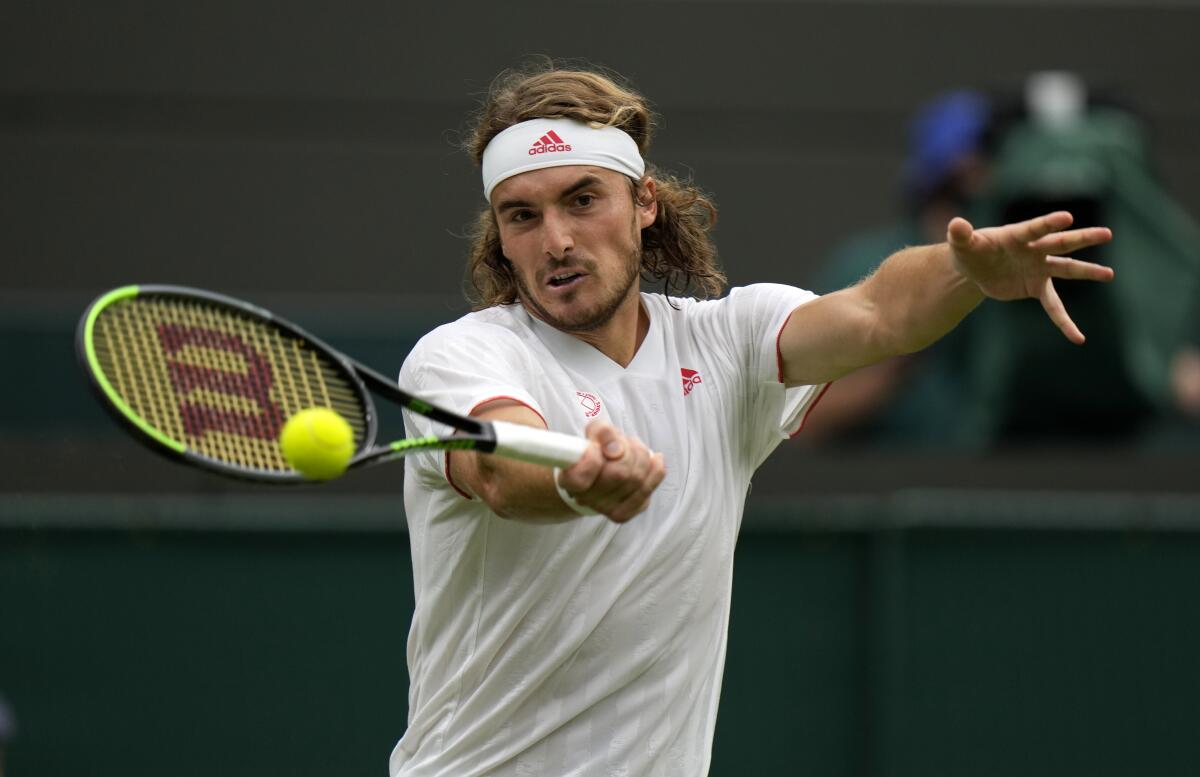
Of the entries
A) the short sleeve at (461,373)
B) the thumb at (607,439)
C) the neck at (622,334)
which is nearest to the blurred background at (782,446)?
the neck at (622,334)

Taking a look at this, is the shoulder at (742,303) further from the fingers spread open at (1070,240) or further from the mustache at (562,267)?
the fingers spread open at (1070,240)

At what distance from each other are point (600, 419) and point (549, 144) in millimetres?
638

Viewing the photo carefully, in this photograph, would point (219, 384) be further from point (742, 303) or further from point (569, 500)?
point (742, 303)

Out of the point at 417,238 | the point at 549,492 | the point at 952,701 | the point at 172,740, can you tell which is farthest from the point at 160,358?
the point at 417,238

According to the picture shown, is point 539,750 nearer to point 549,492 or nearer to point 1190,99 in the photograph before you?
point 549,492

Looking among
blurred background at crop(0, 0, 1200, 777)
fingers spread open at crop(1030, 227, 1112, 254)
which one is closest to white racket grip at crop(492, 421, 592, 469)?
fingers spread open at crop(1030, 227, 1112, 254)

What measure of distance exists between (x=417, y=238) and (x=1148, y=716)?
370 cm

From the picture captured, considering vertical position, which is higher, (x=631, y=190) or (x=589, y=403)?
(x=631, y=190)

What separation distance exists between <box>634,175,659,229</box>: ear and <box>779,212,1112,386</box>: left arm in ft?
1.50

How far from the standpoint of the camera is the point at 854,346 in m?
3.84

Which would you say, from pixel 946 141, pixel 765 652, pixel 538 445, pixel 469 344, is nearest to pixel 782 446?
pixel 765 652

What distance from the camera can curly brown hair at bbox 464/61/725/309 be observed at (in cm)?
402

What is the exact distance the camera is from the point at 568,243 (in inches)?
149

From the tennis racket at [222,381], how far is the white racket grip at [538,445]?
9 cm
